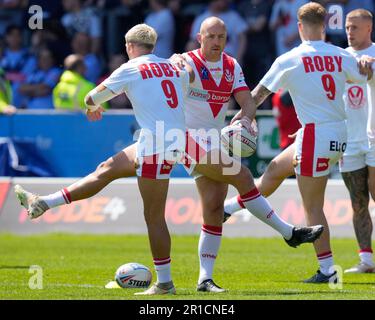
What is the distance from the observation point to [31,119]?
1811 centimetres

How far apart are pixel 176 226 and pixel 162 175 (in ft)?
22.9

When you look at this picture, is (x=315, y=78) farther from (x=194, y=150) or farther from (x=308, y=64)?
(x=194, y=150)

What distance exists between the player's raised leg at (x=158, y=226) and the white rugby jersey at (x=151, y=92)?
32cm

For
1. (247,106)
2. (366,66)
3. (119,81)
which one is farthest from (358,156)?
(119,81)

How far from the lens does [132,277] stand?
10.6 m

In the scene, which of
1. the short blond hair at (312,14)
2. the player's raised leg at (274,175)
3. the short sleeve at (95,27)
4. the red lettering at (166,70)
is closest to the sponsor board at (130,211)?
the player's raised leg at (274,175)

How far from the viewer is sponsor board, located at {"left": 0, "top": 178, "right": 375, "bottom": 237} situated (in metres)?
16.4

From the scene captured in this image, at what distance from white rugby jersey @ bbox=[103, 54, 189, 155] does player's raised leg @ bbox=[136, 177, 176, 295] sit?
0.32 metres

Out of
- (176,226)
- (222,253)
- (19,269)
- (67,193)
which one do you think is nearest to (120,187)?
(176,226)

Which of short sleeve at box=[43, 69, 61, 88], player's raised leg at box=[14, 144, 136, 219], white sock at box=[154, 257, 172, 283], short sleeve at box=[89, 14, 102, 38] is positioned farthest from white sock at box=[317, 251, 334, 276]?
short sleeve at box=[89, 14, 102, 38]

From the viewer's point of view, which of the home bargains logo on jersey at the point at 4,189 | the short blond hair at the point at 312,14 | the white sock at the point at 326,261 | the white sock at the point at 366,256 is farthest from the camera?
the home bargains logo on jersey at the point at 4,189

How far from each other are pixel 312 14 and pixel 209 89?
1.33 metres

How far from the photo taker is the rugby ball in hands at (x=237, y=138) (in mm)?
10539

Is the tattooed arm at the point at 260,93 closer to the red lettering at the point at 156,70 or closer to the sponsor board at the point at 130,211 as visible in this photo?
the red lettering at the point at 156,70
